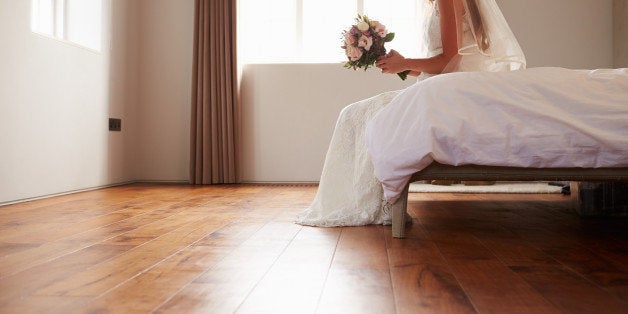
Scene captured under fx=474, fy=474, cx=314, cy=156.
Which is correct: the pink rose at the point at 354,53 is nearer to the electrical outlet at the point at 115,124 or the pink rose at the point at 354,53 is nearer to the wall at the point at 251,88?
the wall at the point at 251,88

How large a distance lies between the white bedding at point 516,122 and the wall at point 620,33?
3.15m

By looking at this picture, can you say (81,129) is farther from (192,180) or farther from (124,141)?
(192,180)

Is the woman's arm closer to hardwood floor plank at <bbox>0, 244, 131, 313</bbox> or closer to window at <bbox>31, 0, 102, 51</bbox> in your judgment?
hardwood floor plank at <bbox>0, 244, 131, 313</bbox>

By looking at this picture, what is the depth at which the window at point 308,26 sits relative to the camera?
463 cm

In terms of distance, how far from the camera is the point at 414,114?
165cm

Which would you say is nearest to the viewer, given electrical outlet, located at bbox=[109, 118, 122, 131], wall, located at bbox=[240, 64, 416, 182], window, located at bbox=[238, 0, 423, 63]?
electrical outlet, located at bbox=[109, 118, 122, 131]

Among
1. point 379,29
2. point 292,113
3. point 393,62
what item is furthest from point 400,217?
point 292,113

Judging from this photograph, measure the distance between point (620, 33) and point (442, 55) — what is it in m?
3.15

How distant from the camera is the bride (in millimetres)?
2010

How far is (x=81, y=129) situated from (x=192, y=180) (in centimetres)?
109

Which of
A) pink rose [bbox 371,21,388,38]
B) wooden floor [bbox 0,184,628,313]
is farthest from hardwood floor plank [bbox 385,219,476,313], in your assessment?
pink rose [bbox 371,21,388,38]

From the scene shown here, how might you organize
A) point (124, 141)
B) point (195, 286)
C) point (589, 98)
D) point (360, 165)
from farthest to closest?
point (124, 141), point (360, 165), point (589, 98), point (195, 286)

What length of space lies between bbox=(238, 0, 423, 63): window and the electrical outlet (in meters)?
1.30

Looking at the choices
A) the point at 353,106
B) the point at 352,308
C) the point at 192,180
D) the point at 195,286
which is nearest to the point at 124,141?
the point at 192,180
